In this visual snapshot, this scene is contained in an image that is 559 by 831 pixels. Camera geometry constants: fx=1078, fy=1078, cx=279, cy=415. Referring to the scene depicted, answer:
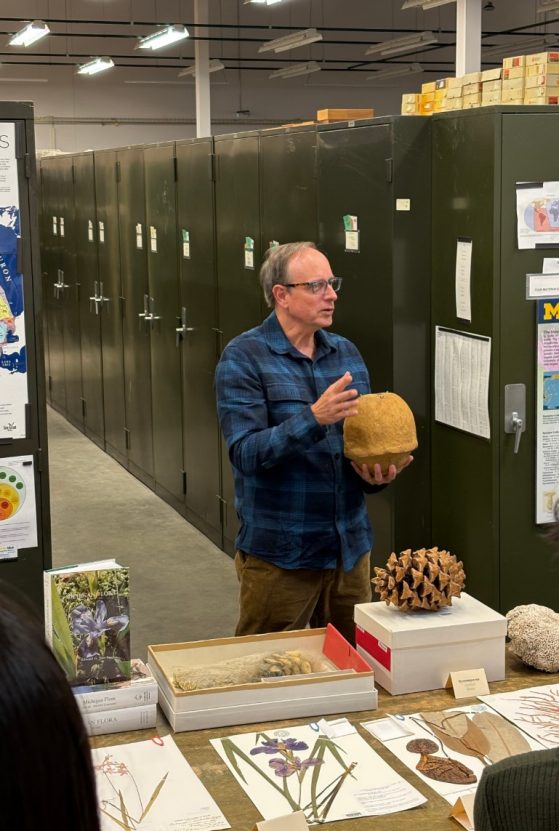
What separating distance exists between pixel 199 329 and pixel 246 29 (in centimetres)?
1420

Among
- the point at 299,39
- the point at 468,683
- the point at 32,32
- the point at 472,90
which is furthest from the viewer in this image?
the point at 299,39

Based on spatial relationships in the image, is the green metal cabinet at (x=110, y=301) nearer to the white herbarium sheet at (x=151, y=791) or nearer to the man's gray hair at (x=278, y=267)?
the man's gray hair at (x=278, y=267)

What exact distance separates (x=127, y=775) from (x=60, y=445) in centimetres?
750

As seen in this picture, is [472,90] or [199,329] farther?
[199,329]

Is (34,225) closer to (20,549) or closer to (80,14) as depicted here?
(20,549)

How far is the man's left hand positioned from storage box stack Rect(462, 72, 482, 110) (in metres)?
3.76

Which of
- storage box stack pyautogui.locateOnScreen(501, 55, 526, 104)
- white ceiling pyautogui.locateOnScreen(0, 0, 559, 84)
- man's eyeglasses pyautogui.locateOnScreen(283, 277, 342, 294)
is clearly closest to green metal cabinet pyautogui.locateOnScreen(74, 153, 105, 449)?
storage box stack pyautogui.locateOnScreen(501, 55, 526, 104)

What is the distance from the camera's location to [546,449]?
3.87m

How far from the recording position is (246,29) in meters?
19.2

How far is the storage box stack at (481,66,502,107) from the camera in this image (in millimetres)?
5852

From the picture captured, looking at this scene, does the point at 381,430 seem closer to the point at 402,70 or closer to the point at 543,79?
the point at 543,79

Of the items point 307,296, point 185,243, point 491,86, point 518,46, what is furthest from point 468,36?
point 518,46

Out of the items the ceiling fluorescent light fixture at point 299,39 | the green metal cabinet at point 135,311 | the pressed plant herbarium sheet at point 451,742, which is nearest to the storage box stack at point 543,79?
the green metal cabinet at point 135,311

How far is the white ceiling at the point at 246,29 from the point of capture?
17.7 metres
